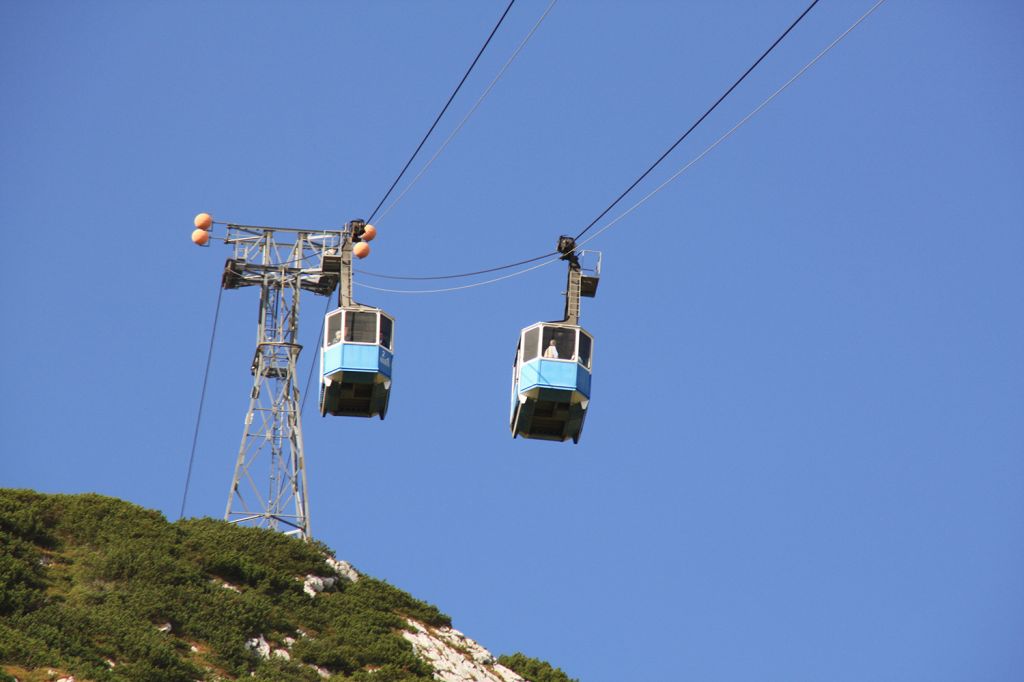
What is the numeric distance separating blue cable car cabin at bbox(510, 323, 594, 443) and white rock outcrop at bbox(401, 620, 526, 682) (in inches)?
425

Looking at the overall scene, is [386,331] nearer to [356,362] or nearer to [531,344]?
[356,362]

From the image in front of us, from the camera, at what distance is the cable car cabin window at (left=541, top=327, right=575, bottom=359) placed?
43500 millimetres

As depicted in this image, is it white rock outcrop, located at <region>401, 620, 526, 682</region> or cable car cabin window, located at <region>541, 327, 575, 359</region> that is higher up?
cable car cabin window, located at <region>541, 327, 575, 359</region>

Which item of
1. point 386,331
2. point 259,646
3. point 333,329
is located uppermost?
point 386,331

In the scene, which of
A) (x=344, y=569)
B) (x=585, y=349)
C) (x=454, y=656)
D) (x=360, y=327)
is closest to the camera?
(x=585, y=349)

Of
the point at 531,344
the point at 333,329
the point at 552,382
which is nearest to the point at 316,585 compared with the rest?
the point at 333,329

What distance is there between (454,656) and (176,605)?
7.96 meters

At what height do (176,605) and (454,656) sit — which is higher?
(176,605)

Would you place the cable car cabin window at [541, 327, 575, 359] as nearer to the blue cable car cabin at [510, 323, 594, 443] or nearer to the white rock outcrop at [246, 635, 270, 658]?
the blue cable car cabin at [510, 323, 594, 443]

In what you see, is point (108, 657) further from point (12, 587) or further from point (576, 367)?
point (576, 367)

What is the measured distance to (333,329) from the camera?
46.9 metres

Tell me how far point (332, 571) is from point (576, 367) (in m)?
16.2

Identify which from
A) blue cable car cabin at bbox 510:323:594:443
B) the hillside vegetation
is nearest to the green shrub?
the hillside vegetation

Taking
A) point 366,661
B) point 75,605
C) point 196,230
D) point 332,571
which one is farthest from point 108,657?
point 196,230
